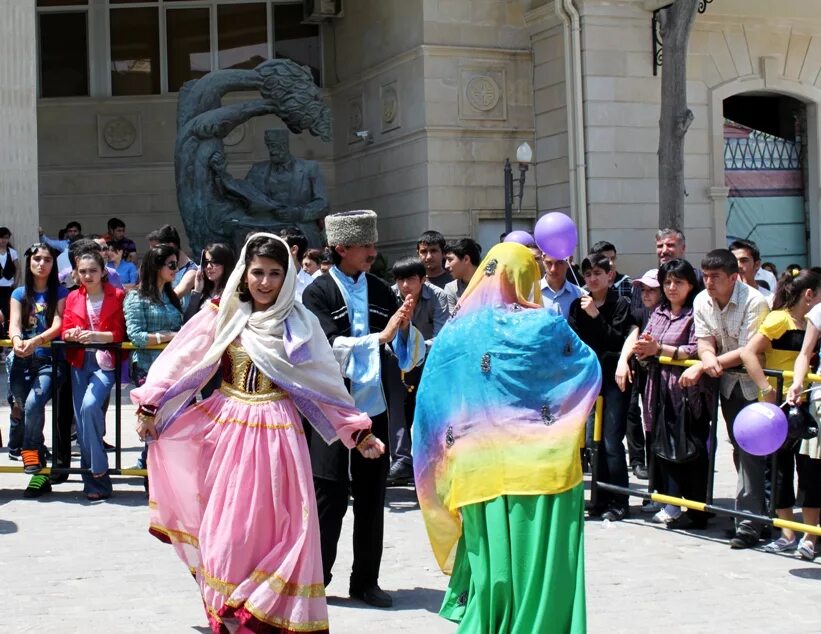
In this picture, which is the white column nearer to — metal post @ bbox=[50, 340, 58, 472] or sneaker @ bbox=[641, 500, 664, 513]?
metal post @ bbox=[50, 340, 58, 472]

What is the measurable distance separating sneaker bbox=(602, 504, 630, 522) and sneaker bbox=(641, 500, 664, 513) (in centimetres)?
26

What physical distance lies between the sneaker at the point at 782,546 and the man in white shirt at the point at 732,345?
124 mm

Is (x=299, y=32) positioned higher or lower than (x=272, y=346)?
higher

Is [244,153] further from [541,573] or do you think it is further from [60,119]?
[541,573]

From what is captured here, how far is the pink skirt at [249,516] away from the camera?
537cm

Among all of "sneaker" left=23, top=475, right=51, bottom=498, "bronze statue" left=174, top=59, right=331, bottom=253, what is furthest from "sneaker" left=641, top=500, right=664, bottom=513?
"bronze statue" left=174, top=59, right=331, bottom=253

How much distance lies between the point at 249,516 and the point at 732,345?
3614 millimetres

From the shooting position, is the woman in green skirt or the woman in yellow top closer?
the woman in green skirt

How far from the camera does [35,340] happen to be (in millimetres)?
9273

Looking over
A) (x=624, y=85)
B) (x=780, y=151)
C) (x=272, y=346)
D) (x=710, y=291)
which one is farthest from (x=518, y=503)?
(x=780, y=151)

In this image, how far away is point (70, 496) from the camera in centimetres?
928

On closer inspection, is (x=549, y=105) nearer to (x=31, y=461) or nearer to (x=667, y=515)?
(x=31, y=461)

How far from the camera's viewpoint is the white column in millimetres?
16938

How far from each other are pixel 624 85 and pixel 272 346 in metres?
15.9
